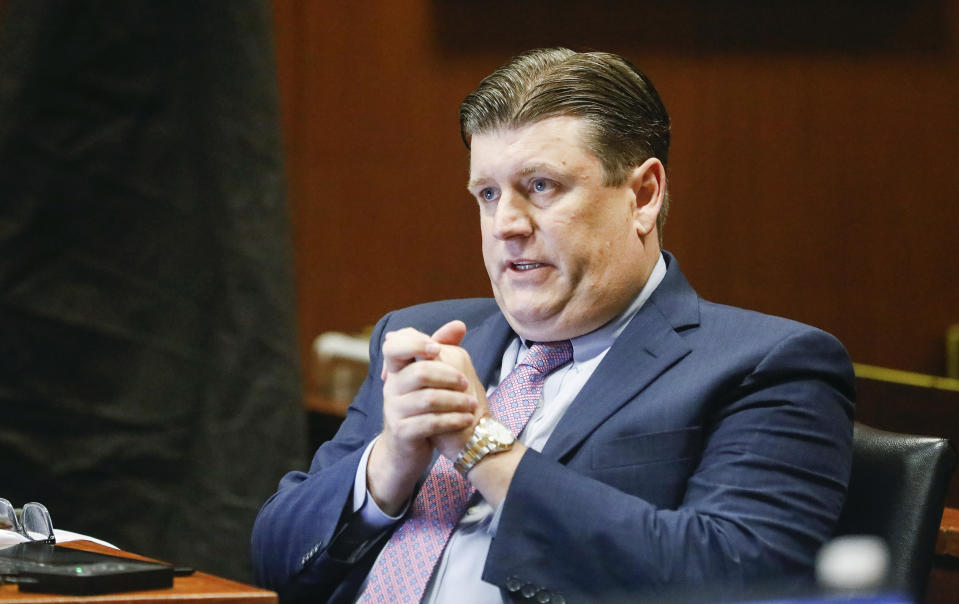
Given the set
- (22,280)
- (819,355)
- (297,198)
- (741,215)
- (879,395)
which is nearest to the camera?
(22,280)

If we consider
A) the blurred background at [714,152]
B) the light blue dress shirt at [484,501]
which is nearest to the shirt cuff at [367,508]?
the light blue dress shirt at [484,501]

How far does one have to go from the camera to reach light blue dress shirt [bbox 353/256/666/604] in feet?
5.44

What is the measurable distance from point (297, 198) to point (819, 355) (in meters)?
2.94

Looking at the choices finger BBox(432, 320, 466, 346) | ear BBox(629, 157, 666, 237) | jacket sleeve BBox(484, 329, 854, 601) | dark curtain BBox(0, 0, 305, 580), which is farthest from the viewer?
ear BBox(629, 157, 666, 237)

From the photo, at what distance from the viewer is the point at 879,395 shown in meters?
2.27

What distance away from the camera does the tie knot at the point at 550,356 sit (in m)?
1.87

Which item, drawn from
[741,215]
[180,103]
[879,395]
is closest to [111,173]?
[180,103]

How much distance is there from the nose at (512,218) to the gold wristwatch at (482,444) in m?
0.36

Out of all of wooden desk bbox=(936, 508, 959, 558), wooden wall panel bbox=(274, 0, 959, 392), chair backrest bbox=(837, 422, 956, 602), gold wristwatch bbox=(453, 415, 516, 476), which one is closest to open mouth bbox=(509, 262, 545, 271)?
gold wristwatch bbox=(453, 415, 516, 476)

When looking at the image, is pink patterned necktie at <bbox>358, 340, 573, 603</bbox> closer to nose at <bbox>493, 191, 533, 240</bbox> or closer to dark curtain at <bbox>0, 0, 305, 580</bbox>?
nose at <bbox>493, 191, 533, 240</bbox>

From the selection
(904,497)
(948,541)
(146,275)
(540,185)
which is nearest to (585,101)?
(540,185)

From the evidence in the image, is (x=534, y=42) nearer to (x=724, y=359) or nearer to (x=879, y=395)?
(x=879, y=395)

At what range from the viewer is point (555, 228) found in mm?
1794

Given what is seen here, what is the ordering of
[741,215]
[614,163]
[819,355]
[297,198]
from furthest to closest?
[741,215] < [297,198] < [614,163] < [819,355]
